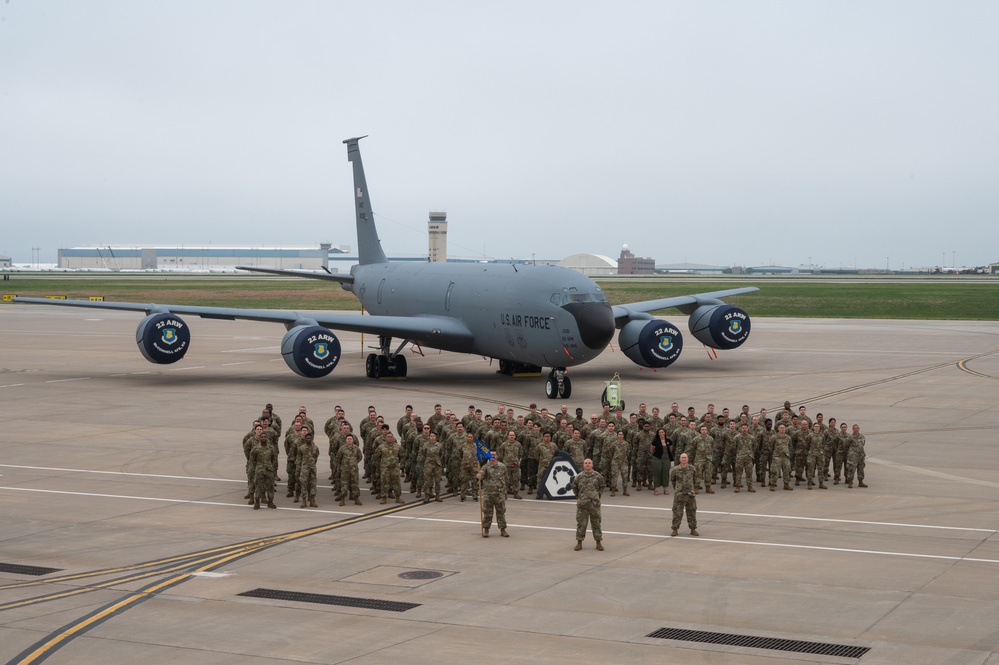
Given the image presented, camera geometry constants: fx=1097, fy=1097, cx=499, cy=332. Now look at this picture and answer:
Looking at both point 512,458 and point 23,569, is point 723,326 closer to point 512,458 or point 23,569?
point 512,458

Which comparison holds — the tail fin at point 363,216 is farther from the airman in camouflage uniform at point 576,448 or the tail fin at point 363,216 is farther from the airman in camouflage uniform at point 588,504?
the airman in camouflage uniform at point 588,504

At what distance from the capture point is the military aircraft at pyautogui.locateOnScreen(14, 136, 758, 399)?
3694 cm

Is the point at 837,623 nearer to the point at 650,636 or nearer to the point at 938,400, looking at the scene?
the point at 650,636

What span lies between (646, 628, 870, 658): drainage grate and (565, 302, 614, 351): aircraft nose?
23108 mm

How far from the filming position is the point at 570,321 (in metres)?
36.5

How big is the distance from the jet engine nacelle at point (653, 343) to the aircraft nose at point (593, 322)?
5991 mm

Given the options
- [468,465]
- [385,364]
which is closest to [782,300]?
[385,364]

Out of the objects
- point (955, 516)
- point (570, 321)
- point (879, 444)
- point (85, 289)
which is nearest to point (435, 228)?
point (85, 289)

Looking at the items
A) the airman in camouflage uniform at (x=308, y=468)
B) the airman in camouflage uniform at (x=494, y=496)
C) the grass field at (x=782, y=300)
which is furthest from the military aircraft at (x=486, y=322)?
the grass field at (x=782, y=300)

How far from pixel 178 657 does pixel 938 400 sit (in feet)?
96.7

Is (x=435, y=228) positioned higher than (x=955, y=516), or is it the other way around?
(x=435, y=228)

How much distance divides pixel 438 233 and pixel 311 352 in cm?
7451

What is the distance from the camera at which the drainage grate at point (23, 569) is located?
52.7ft

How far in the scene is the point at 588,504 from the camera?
17.5 metres
